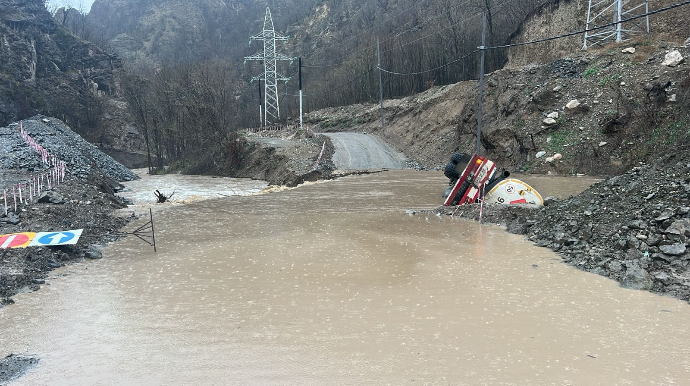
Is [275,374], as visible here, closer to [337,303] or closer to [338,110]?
[337,303]

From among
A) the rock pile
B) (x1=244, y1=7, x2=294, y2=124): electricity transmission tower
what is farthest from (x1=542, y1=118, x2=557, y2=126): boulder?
(x1=244, y1=7, x2=294, y2=124): electricity transmission tower

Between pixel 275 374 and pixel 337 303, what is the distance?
233 centimetres

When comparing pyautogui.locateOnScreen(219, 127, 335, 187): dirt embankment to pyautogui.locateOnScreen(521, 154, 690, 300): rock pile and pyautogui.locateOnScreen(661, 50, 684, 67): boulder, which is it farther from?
pyautogui.locateOnScreen(521, 154, 690, 300): rock pile

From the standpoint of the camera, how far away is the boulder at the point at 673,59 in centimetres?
2139

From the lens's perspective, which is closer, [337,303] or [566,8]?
[337,303]

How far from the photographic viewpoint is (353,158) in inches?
1339

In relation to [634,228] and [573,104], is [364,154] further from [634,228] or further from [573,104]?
[634,228]

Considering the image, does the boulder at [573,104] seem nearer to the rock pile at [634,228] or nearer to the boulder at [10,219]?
the rock pile at [634,228]

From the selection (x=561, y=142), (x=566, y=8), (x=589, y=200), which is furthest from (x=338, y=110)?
(x=589, y=200)

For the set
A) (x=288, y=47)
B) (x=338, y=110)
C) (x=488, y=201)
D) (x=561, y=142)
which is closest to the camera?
(x=488, y=201)

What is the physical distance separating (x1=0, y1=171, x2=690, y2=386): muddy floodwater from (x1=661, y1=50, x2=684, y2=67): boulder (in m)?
16.6

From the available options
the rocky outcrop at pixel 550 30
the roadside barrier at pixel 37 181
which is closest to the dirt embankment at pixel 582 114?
the rocky outcrop at pixel 550 30

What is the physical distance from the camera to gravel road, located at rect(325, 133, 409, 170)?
108 feet

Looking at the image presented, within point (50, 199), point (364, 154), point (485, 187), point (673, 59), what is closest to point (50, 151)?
point (50, 199)
